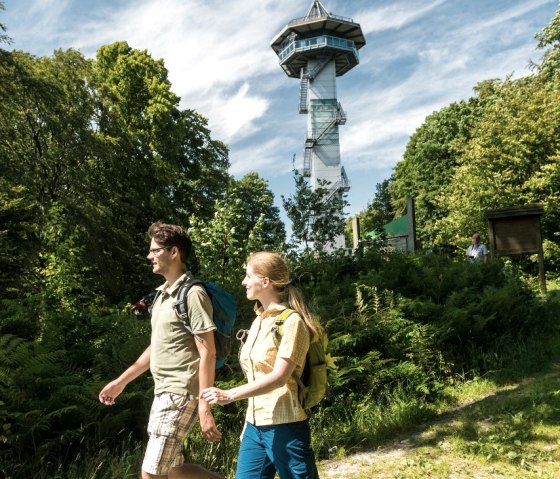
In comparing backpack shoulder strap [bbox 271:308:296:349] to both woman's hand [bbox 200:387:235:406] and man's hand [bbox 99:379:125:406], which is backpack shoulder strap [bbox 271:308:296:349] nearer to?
woman's hand [bbox 200:387:235:406]

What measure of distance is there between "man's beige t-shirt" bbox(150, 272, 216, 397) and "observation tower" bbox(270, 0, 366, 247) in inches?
1846

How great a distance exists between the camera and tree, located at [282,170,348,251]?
11773 mm

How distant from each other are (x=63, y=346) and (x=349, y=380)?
3368mm

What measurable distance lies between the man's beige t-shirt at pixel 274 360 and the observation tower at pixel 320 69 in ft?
155

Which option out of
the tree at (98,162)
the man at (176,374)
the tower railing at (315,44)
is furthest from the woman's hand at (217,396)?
the tower railing at (315,44)

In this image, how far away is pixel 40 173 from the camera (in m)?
18.5

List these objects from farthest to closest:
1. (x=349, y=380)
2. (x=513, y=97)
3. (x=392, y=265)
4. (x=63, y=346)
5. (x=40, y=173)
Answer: (x=513, y=97)
(x=40, y=173)
(x=392, y=265)
(x=349, y=380)
(x=63, y=346)

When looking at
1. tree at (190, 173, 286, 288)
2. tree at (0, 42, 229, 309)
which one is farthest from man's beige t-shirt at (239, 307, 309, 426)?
tree at (0, 42, 229, 309)

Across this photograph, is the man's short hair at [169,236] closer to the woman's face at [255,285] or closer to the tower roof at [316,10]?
the woman's face at [255,285]

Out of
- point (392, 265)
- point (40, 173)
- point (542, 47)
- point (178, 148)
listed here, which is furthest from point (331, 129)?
point (392, 265)

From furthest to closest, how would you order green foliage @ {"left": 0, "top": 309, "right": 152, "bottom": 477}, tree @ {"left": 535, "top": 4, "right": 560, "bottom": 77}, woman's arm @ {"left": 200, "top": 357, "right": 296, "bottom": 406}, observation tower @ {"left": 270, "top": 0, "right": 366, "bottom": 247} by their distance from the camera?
observation tower @ {"left": 270, "top": 0, "right": 366, "bottom": 247}, tree @ {"left": 535, "top": 4, "right": 560, "bottom": 77}, green foliage @ {"left": 0, "top": 309, "right": 152, "bottom": 477}, woman's arm @ {"left": 200, "top": 357, "right": 296, "bottom": 406}

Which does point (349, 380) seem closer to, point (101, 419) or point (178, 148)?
point (101, 419)

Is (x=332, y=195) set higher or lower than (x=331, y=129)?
lower

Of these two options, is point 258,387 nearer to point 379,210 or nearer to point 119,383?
point 119,383
